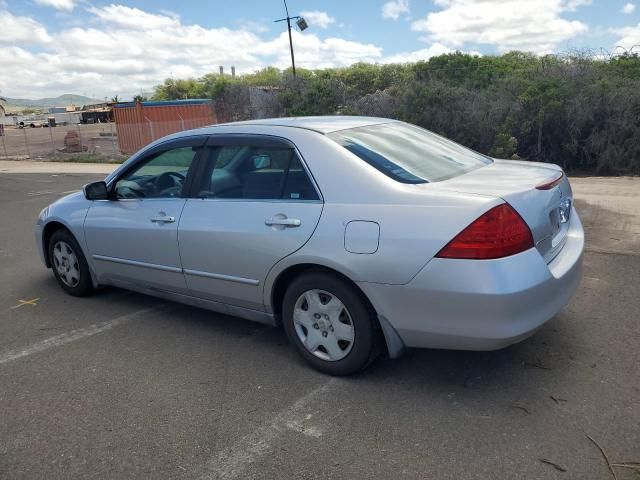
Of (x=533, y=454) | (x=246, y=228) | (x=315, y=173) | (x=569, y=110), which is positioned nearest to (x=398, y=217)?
(x=315, y=173)

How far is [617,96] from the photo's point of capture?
39.8 ft

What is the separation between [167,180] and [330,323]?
1.95 m

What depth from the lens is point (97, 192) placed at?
4.82 meters

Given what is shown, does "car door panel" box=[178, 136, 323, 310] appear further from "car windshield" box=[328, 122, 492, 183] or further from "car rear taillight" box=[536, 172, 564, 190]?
"car rear taillight" box=[536, 172, 564, 190]

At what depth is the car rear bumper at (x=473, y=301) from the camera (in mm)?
2945

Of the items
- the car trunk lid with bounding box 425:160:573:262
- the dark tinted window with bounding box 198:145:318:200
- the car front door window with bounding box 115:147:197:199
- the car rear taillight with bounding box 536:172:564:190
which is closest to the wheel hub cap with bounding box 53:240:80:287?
the car front door window with bounding box 115:147:197:199

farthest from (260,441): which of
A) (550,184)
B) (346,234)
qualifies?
(550,184)

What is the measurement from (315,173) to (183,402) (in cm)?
162

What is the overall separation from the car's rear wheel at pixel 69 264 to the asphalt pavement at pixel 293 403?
1.46ft

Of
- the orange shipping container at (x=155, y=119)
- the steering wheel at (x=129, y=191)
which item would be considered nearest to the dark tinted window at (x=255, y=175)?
the steering wheel at (x=129, y=191)

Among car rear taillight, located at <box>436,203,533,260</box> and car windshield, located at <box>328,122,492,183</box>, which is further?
car windshield, located at <box>328,122,492,183</box>

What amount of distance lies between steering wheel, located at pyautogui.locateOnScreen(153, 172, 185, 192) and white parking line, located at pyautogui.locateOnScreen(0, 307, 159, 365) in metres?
1.17

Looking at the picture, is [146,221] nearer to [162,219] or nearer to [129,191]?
[162,219]

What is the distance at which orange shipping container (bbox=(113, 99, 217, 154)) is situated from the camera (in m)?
23.6
